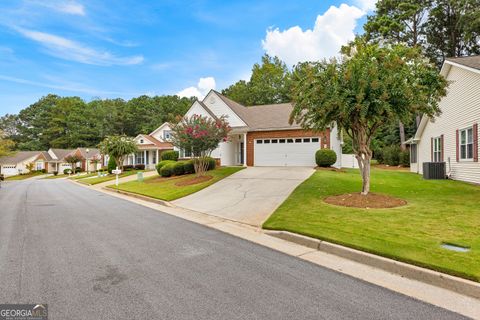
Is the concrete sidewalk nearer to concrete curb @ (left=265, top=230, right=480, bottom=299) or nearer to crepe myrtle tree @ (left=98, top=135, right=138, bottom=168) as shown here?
concrete curb @ (left=265, top=230, right=480, bottom=299)

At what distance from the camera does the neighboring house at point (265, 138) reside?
20.6 m

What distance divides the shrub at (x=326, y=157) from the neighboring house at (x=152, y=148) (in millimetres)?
21301

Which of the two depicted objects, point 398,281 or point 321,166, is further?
point 321,166

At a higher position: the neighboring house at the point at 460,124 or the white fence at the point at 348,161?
the neighboring house at the point at 460,124

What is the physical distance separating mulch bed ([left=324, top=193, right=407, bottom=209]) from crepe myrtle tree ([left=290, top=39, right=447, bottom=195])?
486 millimetres

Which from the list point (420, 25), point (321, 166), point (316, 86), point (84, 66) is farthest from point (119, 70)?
→ point (420, 25)

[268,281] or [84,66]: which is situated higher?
[84,66]

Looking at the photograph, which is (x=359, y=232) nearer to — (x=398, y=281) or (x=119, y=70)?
(x=398, y=281)

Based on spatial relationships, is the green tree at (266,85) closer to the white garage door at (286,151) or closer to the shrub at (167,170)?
the white garage door at (286,151)

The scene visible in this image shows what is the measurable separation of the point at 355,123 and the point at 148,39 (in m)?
15.2

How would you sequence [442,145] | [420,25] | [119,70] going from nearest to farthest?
[442,145]
[119,70]
[420,25]

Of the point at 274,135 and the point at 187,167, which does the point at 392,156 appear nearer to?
the point at 274,135

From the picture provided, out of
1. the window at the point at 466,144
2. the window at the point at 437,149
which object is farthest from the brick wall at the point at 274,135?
the window at the point at 466,144

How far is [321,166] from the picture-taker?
19.5 meters
